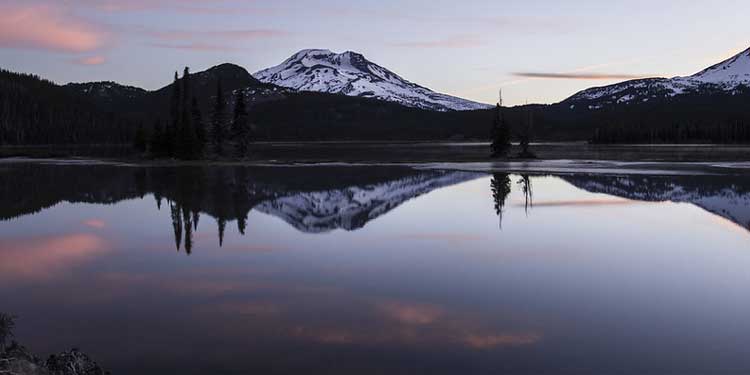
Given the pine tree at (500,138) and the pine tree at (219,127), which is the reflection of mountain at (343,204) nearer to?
the pine tree at (500,138)

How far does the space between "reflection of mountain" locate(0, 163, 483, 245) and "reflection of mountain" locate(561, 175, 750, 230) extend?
9285 mm

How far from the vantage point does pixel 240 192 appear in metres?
38.3

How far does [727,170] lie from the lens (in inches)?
2219

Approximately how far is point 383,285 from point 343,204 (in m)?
17.4

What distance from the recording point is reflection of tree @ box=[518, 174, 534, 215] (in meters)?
31.9

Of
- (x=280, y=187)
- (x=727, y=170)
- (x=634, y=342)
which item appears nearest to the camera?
(x=634, y=342)

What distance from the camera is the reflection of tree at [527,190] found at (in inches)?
1254

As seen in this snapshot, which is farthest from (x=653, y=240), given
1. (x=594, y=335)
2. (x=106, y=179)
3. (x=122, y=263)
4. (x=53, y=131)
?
(x=53, y=131)

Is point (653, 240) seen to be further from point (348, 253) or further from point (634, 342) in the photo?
point (634, 342)

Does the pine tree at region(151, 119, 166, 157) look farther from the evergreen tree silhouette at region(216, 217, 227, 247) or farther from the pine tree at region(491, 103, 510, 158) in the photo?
the evergreen tree silhouette at region(216, 217, 227, 247)

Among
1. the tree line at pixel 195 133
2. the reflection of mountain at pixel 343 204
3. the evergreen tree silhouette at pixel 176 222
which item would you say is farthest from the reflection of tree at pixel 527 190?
the tree line at pixel 195 133

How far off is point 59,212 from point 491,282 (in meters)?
20.5

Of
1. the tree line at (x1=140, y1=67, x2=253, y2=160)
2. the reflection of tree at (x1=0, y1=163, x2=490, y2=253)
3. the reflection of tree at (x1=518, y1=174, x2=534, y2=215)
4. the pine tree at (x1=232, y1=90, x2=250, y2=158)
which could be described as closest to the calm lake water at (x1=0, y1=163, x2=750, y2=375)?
the reflection of tree at (x1=0, y1=163, x2=490, y2=253)

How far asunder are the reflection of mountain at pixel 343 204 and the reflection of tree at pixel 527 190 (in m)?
4.58
